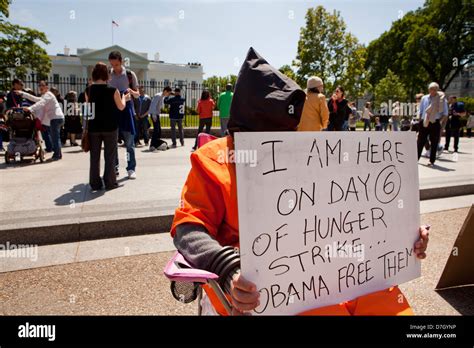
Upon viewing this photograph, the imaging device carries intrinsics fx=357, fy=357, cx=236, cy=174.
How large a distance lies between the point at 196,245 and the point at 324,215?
1.74 feet

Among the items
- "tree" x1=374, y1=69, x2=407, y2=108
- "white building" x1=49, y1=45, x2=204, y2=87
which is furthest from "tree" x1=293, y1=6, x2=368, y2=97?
"white building" x1=49, y1=45, x2=204, y2=87

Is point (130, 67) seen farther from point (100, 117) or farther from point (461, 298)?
point (461, 298)

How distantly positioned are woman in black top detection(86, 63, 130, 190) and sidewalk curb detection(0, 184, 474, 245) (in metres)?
1.65

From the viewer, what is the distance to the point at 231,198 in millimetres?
1497

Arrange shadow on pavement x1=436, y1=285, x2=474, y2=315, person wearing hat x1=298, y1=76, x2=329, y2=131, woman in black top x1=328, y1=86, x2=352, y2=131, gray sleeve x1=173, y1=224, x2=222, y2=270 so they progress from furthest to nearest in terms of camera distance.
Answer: woman in black top x1=328, y1=86, x2=352, y2=131 → person wearing hat x1=298, y1=76, x2=329, y2=131 → shadow on pavement x1=436, y1=285, x2=474, y2=315 → gray sleeve x1=173, y1=224, x2=222, y2=270

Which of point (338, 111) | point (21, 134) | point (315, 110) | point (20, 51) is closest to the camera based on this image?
point (315, 110)

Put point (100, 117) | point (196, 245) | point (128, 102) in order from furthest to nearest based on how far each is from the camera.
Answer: point (128, 102) → point (100, 117) → point (196, 245)

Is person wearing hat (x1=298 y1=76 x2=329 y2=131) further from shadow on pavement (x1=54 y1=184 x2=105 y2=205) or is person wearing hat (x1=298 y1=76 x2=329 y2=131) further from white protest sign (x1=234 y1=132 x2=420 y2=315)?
white protest sign (x1=234 y1=132 x2=420 y2=315)

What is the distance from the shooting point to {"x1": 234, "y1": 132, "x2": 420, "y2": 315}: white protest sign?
129cm

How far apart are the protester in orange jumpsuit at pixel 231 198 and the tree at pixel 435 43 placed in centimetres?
4046

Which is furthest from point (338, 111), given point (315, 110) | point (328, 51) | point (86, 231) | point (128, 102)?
point (328, 51)

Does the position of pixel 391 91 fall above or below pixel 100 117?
above

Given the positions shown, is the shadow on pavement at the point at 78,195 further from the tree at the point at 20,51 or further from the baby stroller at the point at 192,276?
the tree at the point at 20,51
